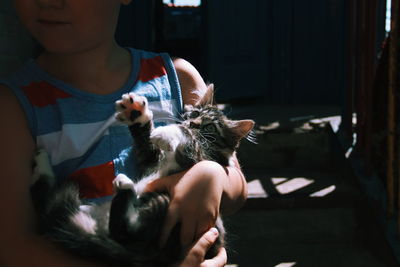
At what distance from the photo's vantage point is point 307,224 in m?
3.72

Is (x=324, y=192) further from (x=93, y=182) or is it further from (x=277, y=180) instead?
(x=93, y=182)

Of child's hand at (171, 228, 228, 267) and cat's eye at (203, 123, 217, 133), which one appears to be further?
cat's eye at (203, 123, 217, 133)

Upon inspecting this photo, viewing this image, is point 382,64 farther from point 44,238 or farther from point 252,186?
point 44,238

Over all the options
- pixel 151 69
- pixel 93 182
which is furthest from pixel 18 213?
pixel 151 69

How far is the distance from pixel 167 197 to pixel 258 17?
4.80 meters

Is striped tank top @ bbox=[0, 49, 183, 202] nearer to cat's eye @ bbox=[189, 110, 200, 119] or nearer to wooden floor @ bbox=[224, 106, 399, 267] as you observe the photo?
cat's eye @ bbox=[189, 110, 200, 119]

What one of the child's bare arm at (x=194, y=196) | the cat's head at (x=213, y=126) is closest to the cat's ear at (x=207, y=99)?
the cat's head at (x=213, y=126)

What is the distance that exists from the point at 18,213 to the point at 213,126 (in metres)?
0.79

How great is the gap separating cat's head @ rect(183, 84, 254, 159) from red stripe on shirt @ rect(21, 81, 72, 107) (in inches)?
18.8

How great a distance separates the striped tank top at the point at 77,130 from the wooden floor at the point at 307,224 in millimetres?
1761

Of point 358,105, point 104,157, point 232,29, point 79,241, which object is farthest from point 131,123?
point 232,29

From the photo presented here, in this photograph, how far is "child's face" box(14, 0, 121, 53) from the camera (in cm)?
167

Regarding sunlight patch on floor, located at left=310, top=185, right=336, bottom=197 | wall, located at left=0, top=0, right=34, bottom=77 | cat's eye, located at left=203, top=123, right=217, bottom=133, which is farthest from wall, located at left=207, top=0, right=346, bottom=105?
cat's eye, located at left=203, top=123, right=217, bottom=133

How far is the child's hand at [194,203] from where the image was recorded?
1619mm
